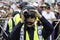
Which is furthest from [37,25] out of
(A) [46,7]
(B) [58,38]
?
(A) [46,7]

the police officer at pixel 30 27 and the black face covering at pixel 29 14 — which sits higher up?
the black face covering at pixel 29 14

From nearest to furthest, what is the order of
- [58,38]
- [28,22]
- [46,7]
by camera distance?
[28,22]
[58,38]
[46,7]

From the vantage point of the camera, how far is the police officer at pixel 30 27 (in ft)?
9.86

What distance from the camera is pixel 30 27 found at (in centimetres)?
303

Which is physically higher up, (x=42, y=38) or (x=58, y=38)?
(x=42, y=38)

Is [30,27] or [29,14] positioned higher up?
[29,14]

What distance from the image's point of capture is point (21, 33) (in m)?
3.15

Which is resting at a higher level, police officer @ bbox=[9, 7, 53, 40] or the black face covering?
the black face covering

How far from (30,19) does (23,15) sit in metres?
0.10

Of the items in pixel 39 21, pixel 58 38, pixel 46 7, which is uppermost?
pixel 39 21

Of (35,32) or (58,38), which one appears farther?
(58,38)


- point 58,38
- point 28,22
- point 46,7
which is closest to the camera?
point 28,22

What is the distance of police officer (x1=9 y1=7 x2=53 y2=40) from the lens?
3006 mm

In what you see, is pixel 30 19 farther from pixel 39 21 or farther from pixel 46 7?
pixel 46 7
